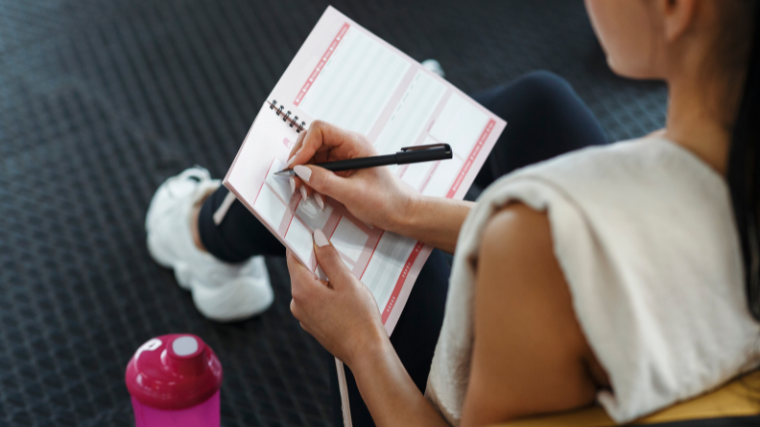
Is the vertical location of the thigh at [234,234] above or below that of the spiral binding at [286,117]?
below

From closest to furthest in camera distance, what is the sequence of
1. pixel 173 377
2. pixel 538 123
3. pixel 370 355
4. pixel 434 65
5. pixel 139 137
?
pixel 370 355, pixel 173 377, pixel 538 123, pixel 139 137, pixel 434 65

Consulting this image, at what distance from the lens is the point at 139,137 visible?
53.7 inches

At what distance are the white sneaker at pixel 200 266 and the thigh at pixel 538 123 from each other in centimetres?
50

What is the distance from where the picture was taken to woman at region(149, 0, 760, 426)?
0.37 metres

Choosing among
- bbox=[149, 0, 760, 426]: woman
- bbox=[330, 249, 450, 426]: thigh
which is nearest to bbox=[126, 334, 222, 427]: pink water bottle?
bbox=[330, 249, 450, 426]: thigh

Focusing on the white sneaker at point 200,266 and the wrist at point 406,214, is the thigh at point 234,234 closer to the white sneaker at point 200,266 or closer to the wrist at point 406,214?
the white sneaker at point 200,266

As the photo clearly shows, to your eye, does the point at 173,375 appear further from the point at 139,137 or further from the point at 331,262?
the point at 139,137

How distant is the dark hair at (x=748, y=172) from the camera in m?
0.37

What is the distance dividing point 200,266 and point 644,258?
849 millimetres

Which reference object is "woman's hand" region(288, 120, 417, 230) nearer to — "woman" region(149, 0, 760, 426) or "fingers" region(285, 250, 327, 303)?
"fingers" region(285, 250, 327, 303)

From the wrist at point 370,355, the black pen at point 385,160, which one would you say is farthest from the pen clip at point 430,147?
the wrist at point 370,355

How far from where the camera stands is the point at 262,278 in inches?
44.6

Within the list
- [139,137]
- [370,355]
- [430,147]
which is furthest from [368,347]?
[139,137]

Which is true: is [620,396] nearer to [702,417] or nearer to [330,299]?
[702,417]
